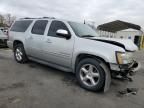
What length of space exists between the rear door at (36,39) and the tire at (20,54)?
1.64 feet

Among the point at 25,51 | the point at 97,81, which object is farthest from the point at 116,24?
the point at 97,81

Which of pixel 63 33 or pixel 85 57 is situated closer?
pixel 85 57

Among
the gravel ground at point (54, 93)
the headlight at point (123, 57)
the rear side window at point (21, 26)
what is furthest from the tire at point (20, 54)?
the headlight at point (123, 57)

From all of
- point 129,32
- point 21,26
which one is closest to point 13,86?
point 21,26

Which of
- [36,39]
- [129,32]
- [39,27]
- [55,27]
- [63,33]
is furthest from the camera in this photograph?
[129,32]

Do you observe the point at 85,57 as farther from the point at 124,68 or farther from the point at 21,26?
the point at 21,26

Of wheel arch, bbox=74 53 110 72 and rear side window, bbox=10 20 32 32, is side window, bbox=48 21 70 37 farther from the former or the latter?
rear side window, bbox=10 20 32 32

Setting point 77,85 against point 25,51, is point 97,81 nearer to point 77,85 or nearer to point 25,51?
point 77,85

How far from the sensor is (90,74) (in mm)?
4172

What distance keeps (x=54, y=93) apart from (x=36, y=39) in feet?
7.76

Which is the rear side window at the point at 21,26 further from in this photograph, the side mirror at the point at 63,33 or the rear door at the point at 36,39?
the side mirror at the point at 63,33

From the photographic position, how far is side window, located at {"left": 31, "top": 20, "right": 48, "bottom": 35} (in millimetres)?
5466

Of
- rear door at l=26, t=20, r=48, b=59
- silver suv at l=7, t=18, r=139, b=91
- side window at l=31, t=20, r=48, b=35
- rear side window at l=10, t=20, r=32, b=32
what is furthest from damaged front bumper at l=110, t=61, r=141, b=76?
rear side window at l=10, t=20, r=32, b=32

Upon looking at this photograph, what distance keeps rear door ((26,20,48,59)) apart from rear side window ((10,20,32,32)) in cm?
46
